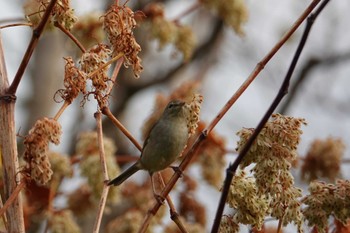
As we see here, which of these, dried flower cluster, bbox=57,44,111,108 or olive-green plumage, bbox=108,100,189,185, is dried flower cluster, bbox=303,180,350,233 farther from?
olive-green plumage, bbox=108,100,189,185

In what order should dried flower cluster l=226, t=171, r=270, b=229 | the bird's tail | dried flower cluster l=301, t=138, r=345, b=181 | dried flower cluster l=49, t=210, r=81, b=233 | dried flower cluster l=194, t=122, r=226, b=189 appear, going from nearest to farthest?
dried flower cluster l=226, t=171, r=270, b=229 → the bird's tail → dried flower cluster l=49, t=210, r=81, b=233 → dried flower cluster l=301, t=138, r=345, b=181 → dried flower cluster l=194, t=122, r=226, b=189

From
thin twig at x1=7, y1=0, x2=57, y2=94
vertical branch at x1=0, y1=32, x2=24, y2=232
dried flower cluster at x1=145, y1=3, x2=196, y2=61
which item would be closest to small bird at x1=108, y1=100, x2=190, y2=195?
dried flower cluster at x1=145, y1=3, x2=196, y2=61

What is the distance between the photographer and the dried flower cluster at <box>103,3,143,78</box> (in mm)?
2334

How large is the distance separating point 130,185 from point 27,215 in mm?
1011

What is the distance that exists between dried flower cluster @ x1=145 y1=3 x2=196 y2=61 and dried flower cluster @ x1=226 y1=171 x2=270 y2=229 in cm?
192

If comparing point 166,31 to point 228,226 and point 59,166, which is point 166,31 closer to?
point 59,166

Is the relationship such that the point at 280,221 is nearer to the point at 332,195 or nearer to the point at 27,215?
the point at 332,195

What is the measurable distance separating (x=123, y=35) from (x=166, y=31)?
1600 millimetres

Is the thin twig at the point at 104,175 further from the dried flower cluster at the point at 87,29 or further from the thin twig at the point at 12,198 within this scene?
the dried flower cluster at the point at 87,29

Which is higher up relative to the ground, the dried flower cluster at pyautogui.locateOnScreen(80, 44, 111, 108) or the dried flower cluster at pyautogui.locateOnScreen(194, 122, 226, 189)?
the dried flower cluster at pyautogui.locateOnScreen(194, 122, 226, 189)

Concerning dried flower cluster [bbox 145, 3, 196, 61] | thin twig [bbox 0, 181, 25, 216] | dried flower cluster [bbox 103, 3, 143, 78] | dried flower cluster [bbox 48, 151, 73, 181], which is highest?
dried flower cluster [bbox 145, 3, 196, 61]

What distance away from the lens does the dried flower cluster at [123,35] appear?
233 centimetres

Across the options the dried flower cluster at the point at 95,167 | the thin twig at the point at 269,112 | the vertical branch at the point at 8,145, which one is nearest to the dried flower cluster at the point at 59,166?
the dried flower cluster at the point at 95,167

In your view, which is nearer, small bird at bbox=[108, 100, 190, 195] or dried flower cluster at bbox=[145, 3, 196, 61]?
small bird at bbox=[108, 100, 190, 195]
